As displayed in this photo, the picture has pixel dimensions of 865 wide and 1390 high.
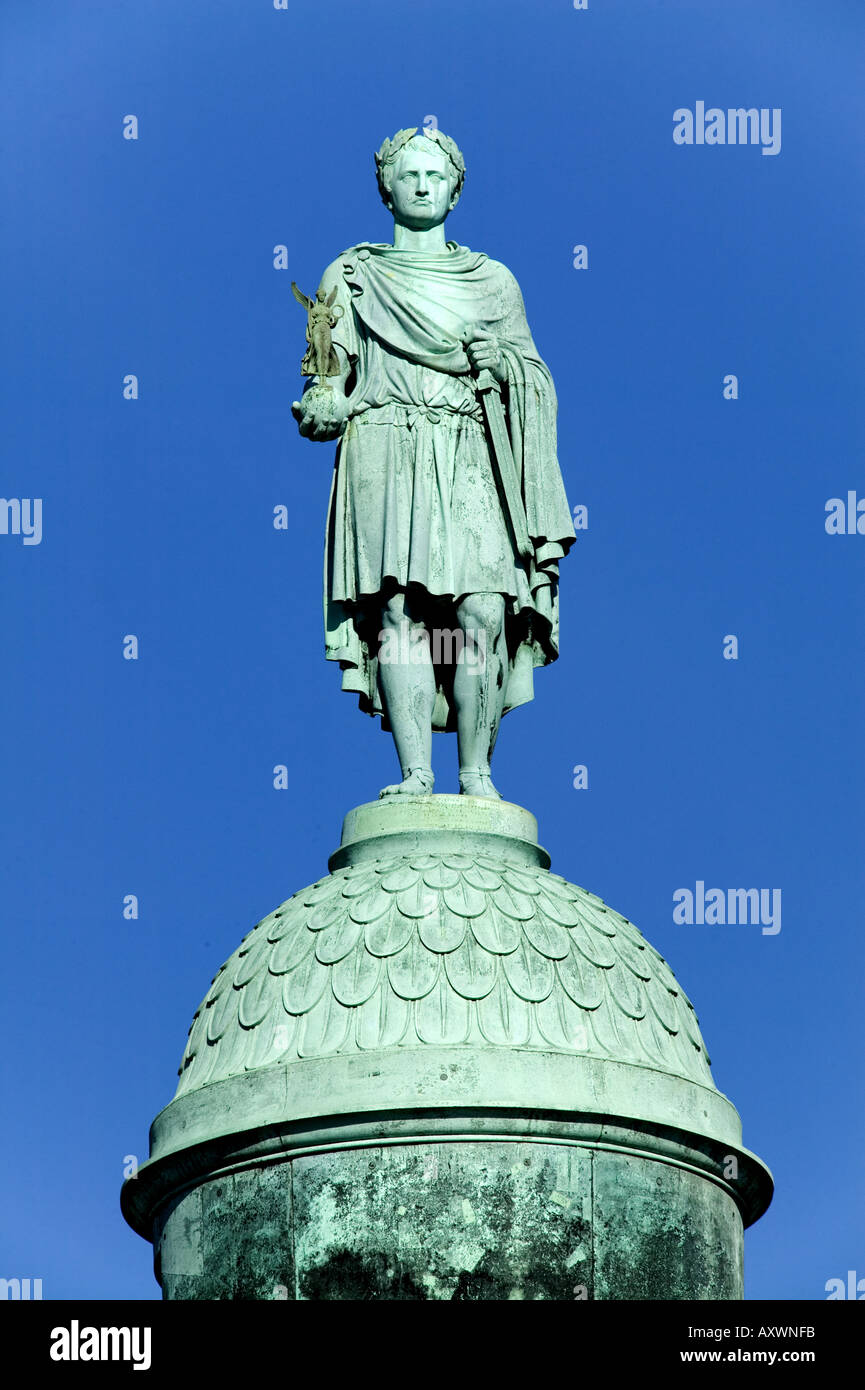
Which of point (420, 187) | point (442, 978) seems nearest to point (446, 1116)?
point (442, 978)

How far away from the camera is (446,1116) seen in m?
14.9

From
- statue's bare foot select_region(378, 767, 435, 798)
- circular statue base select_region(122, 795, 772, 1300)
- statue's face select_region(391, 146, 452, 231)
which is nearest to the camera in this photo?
circular statue base select_region(122, 795, 772, 1300)

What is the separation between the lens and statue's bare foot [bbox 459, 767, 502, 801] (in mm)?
17453

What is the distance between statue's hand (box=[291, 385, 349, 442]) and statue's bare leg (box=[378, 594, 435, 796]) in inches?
49.1

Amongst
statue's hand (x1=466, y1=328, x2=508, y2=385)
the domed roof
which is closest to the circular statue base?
the domed roof

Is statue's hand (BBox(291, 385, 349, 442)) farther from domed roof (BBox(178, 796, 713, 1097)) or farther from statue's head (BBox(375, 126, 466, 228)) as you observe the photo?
domed roof (BBox(178, 796, 713, 1097))

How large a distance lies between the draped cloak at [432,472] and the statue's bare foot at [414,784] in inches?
25.3

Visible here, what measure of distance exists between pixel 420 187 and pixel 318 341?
1496 mm

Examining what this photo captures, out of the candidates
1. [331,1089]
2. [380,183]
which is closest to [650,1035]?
[331,1089]

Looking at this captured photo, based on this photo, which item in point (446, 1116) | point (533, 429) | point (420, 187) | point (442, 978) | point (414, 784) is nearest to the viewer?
point (446, 1116)

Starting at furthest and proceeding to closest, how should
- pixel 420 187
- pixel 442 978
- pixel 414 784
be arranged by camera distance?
pixel 420 187 → pixel 414 784 → pixel 442 978

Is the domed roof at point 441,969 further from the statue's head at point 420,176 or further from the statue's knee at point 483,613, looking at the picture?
the statue's head at point 420,176

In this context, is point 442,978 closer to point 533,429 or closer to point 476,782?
point 476,782
